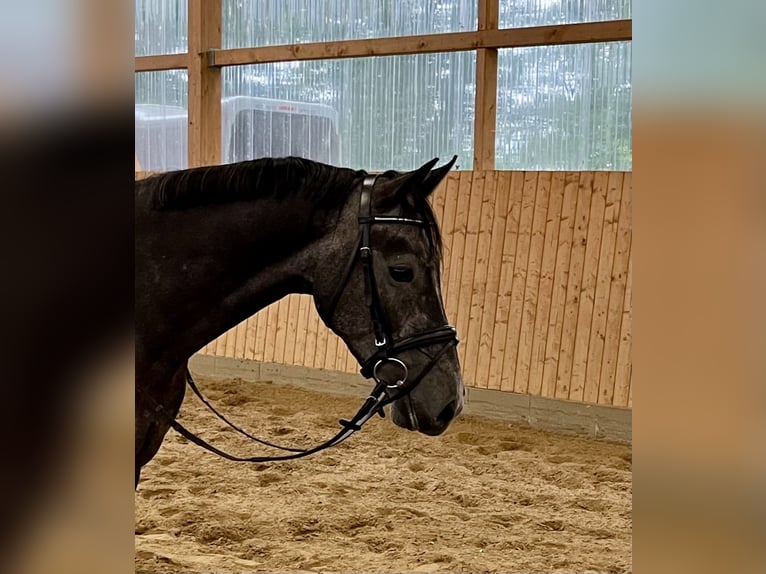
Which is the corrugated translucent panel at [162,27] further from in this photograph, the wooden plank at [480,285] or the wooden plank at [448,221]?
the wooden plank at [480,285]

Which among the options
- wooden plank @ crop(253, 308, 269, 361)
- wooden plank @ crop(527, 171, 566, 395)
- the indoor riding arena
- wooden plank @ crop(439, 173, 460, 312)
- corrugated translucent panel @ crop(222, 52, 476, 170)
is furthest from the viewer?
wooden plank @ crop(253, 308, 269, 361)

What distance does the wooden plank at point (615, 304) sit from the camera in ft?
17.8

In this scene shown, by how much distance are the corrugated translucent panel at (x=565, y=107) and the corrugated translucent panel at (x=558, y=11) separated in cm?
19

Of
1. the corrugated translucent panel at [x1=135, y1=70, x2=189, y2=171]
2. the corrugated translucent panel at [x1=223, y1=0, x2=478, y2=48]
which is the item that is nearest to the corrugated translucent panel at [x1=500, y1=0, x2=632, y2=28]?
the corrugated translucent panel at [x1=223, y1=0, x2=478, y2=48]

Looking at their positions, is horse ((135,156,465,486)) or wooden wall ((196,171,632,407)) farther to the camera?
wooden wall ((196,171,632,407))

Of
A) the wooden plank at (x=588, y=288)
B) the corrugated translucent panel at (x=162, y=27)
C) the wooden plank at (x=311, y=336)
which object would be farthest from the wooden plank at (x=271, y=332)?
the corrugated translucent panel at (x=162, y=27)

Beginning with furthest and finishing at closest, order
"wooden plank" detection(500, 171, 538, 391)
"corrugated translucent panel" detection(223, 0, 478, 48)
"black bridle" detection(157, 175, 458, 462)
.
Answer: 1. "corrugated translucent panel" detection(223, 0, 478, 48)
2. "wooden plank" detection(500, 171, 538, 391)
3. "black bridle" detection(157, 175, 458, 462)

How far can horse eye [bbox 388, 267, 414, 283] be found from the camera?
2602mm

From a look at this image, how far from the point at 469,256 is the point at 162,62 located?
4.08 m

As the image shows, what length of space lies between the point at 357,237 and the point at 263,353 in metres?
4.61

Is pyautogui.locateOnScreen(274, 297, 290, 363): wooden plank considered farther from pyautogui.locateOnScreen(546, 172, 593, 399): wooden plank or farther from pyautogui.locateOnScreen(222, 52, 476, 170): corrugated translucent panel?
pyautogui.locateOnScreen(546, 172, 593, 399): wooden plank

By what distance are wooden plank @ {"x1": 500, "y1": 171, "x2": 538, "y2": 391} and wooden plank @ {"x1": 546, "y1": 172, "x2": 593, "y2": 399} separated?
31cm
